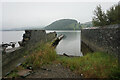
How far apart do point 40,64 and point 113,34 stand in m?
4.21

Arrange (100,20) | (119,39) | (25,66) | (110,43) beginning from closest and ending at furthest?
(119,39)
(25,66)
(110,43)
(100,20)

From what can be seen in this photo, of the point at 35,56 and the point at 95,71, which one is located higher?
the point at 35,56

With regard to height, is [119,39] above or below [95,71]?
above

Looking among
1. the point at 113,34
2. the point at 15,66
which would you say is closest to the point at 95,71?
the point at 113,34

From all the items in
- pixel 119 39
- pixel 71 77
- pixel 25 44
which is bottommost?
pixel 71 77

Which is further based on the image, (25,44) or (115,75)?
(25,44)

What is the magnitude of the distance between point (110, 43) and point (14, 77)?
198 inches

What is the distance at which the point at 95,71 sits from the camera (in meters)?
3.44

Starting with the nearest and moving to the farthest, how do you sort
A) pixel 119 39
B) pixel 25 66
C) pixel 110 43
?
pixel 119 39
pixel 25 66
pixel 110 43

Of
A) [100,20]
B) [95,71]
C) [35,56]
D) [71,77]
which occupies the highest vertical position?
[100,20]

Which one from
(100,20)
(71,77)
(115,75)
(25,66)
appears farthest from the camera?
(100,20)

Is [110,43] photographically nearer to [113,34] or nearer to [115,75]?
[113,34]

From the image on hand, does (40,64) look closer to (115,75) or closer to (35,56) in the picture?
(35,56)

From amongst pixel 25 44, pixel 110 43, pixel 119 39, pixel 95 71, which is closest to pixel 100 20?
pixel 110 43
